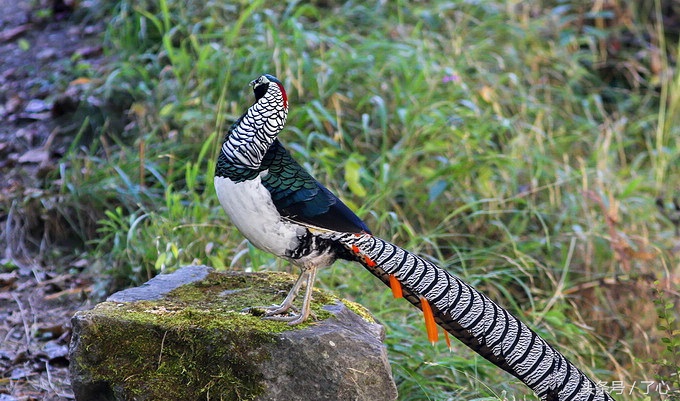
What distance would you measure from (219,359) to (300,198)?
0.62 metres

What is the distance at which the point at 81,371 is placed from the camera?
3.00 metres

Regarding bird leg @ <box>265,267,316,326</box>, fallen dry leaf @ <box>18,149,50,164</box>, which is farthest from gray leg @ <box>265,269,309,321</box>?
fallen dry leaf @ <box>18,149,50,164</box>

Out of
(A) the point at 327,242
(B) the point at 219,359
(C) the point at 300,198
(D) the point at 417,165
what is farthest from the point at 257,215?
(D) the point at 417,165

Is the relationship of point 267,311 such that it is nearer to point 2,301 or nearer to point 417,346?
point 417,346

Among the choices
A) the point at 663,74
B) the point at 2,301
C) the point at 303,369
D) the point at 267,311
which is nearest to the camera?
the point at 303,369

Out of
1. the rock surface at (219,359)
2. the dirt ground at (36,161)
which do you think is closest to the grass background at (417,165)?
the dirt ground at (36,161)

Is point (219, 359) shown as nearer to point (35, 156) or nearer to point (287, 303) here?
point (287, 303)

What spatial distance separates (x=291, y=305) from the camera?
321cm

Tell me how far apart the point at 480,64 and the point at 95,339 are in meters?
4.27

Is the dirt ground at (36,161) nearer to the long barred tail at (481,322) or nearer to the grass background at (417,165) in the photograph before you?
the grass background at (417,165)

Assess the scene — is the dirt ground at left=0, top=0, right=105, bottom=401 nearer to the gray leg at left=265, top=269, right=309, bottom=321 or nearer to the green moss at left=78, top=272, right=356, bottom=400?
the green moss at left=78, top=272, right=356, bottom=400

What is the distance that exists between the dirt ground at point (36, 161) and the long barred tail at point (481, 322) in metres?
1.65

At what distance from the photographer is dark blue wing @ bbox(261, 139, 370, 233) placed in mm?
2994

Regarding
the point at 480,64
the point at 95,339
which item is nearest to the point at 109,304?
the point at 95,339
